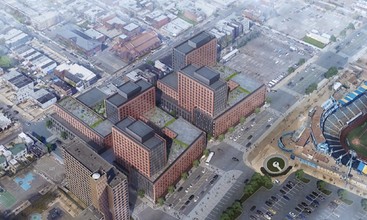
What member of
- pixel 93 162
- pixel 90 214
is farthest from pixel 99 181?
pixel 90 214

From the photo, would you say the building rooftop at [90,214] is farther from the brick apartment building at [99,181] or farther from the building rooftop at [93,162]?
the building rooftop at [93,162]

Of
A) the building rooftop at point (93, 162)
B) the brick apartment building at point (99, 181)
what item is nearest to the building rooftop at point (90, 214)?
the brick apartment building at point (99, 181)

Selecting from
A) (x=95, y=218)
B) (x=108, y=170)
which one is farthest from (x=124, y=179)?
(x=95, y=218)

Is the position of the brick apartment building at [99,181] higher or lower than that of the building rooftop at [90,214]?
higher

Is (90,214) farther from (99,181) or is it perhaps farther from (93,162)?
(93,162)

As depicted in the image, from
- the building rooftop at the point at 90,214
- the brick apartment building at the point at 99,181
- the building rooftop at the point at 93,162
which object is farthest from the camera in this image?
the building rooftop at the point at 90,214

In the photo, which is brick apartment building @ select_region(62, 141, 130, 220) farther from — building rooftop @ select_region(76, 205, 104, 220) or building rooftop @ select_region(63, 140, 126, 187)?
building rooftop @ select_region(76, 205, 104, 220)

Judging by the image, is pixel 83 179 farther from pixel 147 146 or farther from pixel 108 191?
pixel 147 146
